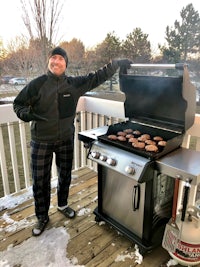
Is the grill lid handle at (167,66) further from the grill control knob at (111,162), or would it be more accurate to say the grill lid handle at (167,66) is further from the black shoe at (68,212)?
the black shoe at (68,212)

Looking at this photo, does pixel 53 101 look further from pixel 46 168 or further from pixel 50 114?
pixel 46 168

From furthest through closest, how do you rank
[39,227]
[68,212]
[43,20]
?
[43,20] < [68,212] < [39,227]

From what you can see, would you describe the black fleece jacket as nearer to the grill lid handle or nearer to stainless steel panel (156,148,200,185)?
the grill lid handle

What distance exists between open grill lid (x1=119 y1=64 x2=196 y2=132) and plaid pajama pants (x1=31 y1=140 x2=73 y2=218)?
26.0 inches

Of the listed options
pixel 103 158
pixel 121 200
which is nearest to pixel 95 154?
pixel 103 158

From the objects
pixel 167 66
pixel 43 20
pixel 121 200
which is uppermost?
pixel 43 20

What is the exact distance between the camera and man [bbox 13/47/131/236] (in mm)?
1559

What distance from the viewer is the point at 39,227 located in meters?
1.81

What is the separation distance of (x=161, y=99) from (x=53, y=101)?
823 millimetres

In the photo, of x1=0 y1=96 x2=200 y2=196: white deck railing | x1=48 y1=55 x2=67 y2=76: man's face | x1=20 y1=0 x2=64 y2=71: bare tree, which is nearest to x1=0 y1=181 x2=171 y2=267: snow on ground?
x1=0 y1=96 x2=200 y2=196: white deck railing

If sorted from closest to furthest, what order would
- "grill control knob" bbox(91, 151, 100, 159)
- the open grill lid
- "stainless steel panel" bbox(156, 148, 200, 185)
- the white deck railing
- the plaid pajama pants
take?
"stainless steel panel" bbox(156, 148, 200, 185) → the open grill lid → "grill control knob" bbox(91, 151, 100, 159) → the plaid pajama pants → the white deck railing

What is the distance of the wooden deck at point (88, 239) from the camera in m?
1.55

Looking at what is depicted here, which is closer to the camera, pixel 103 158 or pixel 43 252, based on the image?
pixel 103 158

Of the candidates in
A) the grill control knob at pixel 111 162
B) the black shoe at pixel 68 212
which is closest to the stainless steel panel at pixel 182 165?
the grill control knob at pixel 111 162
